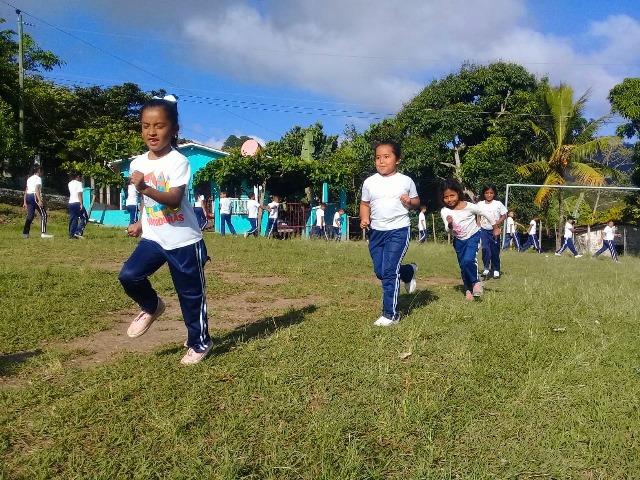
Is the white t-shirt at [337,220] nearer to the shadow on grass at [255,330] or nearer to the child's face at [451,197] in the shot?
the child's face at [451,197]

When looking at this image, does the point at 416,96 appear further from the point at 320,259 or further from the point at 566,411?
the point at 566,411

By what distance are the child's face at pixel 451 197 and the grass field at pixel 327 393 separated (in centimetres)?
154

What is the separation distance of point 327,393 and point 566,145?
24.8 meters

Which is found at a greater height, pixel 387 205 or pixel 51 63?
pixel 51 63

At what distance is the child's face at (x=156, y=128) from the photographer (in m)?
3.79

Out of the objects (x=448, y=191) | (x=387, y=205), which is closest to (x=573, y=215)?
(x=448, y=191)

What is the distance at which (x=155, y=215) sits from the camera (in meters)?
3.83

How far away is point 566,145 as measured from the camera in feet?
81.8

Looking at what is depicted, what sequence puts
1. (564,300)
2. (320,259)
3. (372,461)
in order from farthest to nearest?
(320,259) → (564,300) → (372,461)

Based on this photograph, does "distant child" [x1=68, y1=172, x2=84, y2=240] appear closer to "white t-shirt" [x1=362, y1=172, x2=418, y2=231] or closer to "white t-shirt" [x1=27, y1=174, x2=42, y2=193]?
"white t-shirt" [x1=27, y1=174, x2=42, y2=193]

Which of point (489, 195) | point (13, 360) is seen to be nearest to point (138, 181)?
point (13, 360)

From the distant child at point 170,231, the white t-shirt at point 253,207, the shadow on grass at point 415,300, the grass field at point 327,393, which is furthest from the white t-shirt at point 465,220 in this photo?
the white t-shirt at point 253,207

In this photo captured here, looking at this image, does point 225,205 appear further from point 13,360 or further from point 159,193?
point 159,193

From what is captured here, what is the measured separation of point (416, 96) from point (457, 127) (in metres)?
3.59
